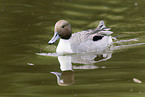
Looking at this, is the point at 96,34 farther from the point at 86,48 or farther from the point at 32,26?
the point at 32,26

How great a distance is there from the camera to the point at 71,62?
841 cm

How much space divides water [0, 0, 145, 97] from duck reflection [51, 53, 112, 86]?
0.02 metres

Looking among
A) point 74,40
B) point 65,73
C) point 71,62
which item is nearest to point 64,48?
point 74,40

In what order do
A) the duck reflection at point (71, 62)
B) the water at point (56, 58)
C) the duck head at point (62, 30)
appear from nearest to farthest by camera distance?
1. the water at point (56, 58)
2. the duck reflection at point (71, 62)
3. the duck head at point (62, 30)

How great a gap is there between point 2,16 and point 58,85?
21.4 ft

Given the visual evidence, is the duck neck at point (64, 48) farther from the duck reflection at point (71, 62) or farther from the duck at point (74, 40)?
the duck reflection at point (71, 62)

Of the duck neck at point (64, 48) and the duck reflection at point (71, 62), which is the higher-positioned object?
the duck neck at point (64, 48)

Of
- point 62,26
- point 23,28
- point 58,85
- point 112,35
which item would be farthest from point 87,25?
point 58,85

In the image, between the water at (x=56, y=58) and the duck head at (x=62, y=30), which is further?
the duck head at (x=62, y=30)

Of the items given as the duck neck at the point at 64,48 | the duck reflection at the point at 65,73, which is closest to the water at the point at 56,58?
the duck reflection at the point at 65,73

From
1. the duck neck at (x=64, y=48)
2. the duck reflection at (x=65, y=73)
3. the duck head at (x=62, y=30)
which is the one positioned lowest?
the duck reflection at (x=65, y=73)

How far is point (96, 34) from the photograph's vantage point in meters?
9.66

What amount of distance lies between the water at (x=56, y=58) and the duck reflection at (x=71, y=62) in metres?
0.02

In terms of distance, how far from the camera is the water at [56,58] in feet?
21.7
